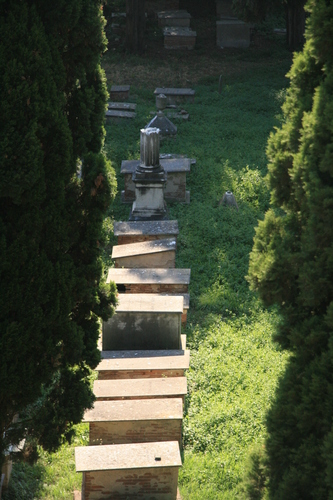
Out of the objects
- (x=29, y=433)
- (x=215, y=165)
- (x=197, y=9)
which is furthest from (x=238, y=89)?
(x=29, y=433)

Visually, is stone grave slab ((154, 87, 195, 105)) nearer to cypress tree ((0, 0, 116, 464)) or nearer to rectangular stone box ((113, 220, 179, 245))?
rectangular stone box ((113, 220, 179, 245))

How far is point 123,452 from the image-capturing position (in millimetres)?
5906

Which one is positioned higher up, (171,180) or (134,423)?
(171,180)

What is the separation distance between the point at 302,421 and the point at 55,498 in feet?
9.23

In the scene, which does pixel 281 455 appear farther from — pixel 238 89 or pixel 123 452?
pixel 238 89

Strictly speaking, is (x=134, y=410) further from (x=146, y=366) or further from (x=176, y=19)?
(x=176, y=19)

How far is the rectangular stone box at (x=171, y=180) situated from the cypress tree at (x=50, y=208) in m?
6.40

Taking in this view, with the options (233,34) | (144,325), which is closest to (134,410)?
(144,325)

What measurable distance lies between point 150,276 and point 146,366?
5.84 ft

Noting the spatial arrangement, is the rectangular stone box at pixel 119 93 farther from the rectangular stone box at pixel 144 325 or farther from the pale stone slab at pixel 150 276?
the rectangular stone box at pixel 144 325

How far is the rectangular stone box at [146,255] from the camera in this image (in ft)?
30.7

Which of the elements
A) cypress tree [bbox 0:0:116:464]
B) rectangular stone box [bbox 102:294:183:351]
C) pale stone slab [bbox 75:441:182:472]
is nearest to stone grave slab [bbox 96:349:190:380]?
rectangular stone box [bbox 102:294:183:351]

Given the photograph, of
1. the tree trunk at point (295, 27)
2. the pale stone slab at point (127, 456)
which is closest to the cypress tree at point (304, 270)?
the pale stone slab at point (127, 456)

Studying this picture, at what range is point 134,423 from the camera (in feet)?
21.0
